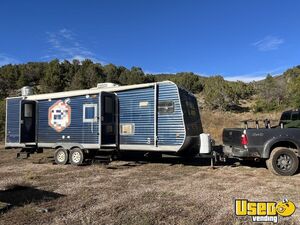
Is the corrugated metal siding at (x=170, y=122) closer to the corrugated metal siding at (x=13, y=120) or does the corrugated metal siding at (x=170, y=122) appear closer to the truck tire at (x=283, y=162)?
the truck tire at (x=283, y=162)

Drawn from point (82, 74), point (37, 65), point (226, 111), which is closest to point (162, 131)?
point (226, 111)

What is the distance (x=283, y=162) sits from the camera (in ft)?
32.9

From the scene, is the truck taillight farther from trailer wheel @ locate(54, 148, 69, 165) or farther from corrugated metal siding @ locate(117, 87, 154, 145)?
trailer wheel @ locate(54, 148, 69, 165)

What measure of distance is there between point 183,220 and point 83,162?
7.94 metres

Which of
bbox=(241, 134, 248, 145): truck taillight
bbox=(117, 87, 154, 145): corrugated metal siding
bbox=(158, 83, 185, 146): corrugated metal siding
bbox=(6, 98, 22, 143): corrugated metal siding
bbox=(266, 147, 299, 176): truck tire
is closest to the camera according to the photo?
bbox=(266, 147, 299, 176): truck tire

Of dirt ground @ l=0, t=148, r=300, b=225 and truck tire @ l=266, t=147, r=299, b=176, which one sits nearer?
dirt ground @ l=0, t=148, r=300, b=225

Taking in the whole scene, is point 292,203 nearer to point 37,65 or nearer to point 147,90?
point 147,90

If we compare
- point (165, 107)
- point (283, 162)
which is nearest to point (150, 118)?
point (165, 107)

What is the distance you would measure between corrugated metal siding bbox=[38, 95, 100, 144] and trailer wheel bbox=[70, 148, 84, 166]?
365 mm

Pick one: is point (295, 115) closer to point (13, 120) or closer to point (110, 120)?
point (110, 120)

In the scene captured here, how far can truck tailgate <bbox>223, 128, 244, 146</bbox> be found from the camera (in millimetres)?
10470

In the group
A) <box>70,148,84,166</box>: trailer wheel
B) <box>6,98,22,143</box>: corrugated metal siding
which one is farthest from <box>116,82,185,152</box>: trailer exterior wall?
<box>6,98,22,143</box>: corrugated metal siding

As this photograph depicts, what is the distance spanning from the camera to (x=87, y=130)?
42.9ft

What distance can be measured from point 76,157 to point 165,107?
4115 millimetres
